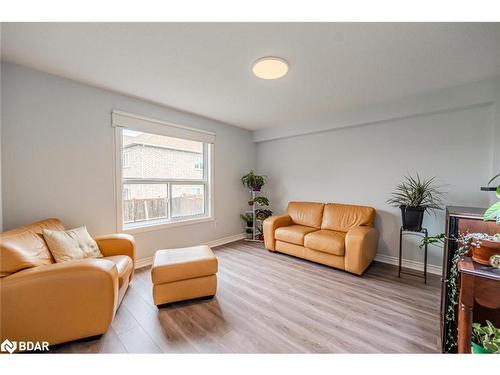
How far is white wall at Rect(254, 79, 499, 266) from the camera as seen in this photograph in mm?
2273

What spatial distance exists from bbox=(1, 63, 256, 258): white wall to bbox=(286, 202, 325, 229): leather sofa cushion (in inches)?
88.8

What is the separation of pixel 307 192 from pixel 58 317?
347cm

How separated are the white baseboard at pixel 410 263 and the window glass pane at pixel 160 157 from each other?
10.5 ft

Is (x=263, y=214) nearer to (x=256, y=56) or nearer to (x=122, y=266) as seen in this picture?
(x=122, y=266)

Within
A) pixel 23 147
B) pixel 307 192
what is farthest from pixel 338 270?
pixel 23 147

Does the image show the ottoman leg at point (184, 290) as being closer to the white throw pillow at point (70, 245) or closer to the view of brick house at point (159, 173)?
the white throw pillow at point (70, 245)

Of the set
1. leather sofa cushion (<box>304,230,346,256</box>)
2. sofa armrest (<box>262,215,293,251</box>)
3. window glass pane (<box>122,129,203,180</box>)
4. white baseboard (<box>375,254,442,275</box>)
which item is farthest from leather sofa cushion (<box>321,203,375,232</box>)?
window glass pane (<box>122,129,203,180</box>)

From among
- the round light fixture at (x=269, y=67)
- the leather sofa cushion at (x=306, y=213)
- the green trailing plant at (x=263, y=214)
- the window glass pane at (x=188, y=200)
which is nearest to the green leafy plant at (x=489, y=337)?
the leather sofa cushion at (x=306, y=213)

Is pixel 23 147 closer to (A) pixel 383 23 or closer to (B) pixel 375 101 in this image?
(A) pixel 383 23

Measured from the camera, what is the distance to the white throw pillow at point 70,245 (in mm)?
1626

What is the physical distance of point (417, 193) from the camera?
2.36 m

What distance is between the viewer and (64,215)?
2.14m

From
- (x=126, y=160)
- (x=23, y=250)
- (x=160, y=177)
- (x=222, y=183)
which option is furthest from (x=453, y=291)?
(x=126, y=160)

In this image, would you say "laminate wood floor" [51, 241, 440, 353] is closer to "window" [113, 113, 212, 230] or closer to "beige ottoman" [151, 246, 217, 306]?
"beige ottoman" [151, 246, 217, 306]
